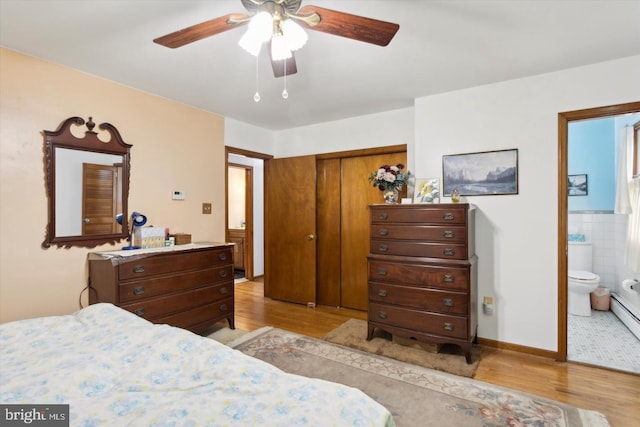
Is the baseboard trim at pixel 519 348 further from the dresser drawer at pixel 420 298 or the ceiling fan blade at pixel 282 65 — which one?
the ceiling fan blade at pixel 282 65

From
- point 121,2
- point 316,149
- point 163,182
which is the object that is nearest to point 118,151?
point 163,182

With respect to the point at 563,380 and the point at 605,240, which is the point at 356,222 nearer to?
the point at 563,380

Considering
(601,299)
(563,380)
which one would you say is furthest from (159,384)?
(601,299)

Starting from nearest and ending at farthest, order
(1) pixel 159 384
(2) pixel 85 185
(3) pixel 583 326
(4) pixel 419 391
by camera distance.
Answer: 1. (1) pixel 159 384
2. (4) pixel 419 391
3. (2) pixel 85 185
4. (3) pixel 583 326

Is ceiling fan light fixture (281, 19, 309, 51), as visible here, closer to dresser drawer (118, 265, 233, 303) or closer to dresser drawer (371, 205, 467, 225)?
dresser drawer (371, 205, 467, 225)

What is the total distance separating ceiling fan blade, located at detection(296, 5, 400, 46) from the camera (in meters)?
1.42

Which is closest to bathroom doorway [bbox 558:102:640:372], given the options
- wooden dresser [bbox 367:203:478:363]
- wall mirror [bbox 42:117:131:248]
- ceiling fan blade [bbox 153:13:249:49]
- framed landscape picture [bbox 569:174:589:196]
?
wooden dresser [bbox 367:203:478:363]

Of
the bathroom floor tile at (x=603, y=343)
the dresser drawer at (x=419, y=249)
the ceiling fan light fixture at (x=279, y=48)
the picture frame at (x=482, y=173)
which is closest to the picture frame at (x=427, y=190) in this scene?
the picture frame at (x=482, y=173)

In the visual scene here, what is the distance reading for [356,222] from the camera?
4055 millimetres

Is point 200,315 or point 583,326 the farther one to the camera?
point 583,326

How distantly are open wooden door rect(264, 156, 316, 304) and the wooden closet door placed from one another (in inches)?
15.7

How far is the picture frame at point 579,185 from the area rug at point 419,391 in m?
3.43

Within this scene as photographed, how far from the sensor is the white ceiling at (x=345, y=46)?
71.5 inches

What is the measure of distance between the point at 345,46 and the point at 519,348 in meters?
2.90
